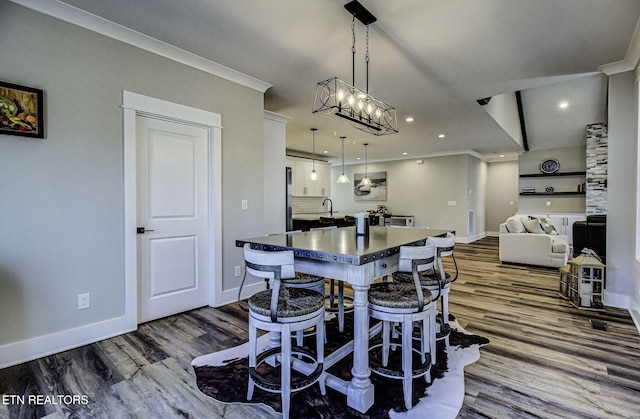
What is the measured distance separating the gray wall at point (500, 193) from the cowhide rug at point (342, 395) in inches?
359

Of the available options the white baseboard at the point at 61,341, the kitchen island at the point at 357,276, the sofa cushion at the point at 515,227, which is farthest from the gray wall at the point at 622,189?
the white baseboard at the point at 61,341

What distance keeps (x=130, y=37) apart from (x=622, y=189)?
5.16 meters

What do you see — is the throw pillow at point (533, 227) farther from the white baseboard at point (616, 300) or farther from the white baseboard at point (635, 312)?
the white baseboard at point (635, 312)

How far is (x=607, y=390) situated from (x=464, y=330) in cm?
100

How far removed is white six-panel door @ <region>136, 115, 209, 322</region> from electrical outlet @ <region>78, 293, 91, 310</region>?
0.42 m

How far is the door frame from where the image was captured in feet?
8.79

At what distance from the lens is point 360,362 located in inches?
67.2

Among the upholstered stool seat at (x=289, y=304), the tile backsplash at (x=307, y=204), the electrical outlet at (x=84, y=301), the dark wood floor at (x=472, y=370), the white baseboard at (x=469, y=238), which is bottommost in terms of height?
the dark wood floor at (x=472, y=370)

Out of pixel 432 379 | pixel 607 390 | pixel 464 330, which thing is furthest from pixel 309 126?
pixel 607 390

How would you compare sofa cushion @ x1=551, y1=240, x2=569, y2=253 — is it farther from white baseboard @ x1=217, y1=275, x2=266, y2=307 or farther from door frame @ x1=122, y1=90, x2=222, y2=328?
door frame @ x1=122, y1=90, x2=222, y2=328

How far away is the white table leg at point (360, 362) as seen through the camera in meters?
1.69

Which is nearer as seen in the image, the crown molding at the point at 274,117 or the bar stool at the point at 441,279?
the bar stool at the point at 441,279

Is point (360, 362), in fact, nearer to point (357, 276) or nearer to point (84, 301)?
point (357, 276)

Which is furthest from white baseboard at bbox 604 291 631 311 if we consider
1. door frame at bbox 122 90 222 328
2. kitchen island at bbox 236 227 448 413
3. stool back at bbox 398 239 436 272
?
door frame at bbox 122 90 222 328
